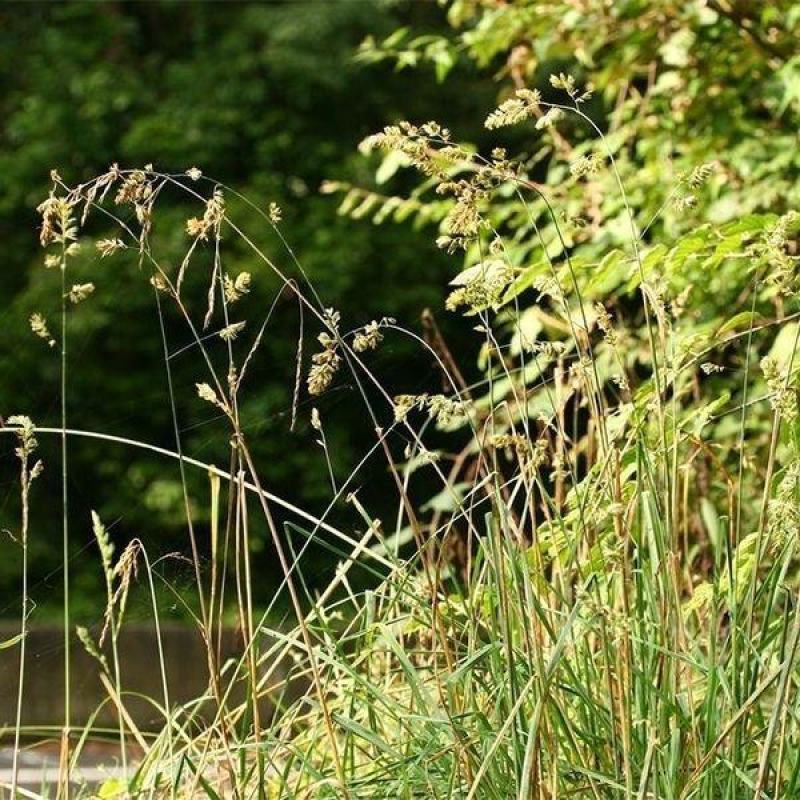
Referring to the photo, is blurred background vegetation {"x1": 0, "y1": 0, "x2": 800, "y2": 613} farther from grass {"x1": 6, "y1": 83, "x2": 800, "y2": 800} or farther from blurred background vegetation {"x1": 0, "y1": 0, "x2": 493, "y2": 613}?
grass {"x1": 6, "y1": 83, "x2": 800, "y2": 800}

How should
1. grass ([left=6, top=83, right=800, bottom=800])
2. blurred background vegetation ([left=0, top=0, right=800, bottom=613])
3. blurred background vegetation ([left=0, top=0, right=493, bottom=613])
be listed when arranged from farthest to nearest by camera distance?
blurred background vegetation ([left=0, top=0, right=493, bottom=613]), blurred background vegetation ([left=0, top=0, right=800, bottom=613]), grass ([left=6, top=83, right=800, bottom=800])

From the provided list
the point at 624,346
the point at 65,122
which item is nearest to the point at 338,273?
the point at 65,122

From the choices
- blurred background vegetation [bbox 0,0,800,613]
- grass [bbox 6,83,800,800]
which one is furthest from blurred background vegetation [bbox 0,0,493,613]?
grass [bbox 6,83,800,800]

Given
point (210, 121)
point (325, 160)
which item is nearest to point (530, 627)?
point (210, 121)

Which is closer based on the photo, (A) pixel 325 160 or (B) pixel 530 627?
(B) pixel 530 627

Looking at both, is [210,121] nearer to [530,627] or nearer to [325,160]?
[325,160]

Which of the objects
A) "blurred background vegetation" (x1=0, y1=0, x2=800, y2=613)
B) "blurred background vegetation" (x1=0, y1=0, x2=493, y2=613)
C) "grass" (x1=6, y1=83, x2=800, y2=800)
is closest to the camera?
"grass" (x1=6, y1=83, x2=800, y2=800)

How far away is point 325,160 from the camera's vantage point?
11812 millimetres

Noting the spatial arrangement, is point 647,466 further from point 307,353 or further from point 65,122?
point 65,122

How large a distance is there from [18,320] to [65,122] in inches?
305

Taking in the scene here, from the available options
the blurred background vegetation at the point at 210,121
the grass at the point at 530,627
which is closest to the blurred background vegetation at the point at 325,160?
the blurred background vegetation at the point at 210,121

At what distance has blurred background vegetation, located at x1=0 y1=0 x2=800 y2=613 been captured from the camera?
313 centimetres

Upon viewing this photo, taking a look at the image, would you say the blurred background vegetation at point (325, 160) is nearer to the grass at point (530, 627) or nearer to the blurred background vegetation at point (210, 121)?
the blurred background vegetation at point (210, 121)

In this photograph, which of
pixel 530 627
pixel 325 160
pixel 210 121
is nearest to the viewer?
pixel 530 627
